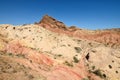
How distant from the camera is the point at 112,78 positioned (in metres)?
36.9

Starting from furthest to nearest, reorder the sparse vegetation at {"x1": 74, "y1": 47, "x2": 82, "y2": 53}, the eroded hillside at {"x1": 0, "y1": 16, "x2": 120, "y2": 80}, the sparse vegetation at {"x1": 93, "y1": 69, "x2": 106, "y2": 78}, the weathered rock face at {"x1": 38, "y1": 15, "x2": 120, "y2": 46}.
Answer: the weathered rock face at {"x1": 38, "y1": 15, "x2": 120, "y2": 46}, the sparse vegetation at {"x1": 74, "y1": 47, "x2": 82, "y2": 53}, the sparse vegetation at {"x1": 93, "y1": 69, "x2": 106, "y2": 78}, the eroded hillside at {"x1": 0, "y1": 16, "x2": 120, "y2": 80}

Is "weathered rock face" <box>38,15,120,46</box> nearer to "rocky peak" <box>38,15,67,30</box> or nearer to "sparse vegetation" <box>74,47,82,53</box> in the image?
"rocky peak" <box>38,15,67,30</box>

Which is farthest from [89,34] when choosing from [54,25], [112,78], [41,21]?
[112,78]

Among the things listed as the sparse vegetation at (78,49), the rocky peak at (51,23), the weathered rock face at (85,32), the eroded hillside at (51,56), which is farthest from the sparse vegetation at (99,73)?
the rocky peak at (51,23)

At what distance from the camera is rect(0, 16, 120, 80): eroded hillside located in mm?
24984

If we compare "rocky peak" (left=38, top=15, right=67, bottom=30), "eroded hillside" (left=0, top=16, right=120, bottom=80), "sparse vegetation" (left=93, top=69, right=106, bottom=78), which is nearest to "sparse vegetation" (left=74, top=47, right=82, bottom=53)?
"eroded hillside" (left=0, top=16, right=120, bottom=80)

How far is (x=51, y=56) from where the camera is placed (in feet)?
118

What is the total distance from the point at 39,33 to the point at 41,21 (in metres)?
16.8

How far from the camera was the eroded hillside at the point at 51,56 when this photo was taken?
2498cm

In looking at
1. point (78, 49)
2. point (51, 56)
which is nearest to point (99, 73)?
point (51, 56)

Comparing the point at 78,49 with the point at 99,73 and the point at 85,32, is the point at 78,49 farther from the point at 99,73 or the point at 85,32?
the point at 85,32

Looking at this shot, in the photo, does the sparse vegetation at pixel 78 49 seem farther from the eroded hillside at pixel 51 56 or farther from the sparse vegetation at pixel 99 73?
the sparse vegetation at pixel 99 73

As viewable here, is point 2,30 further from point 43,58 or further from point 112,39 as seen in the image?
point 112,39

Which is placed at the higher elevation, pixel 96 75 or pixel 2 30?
pixel 2 30
